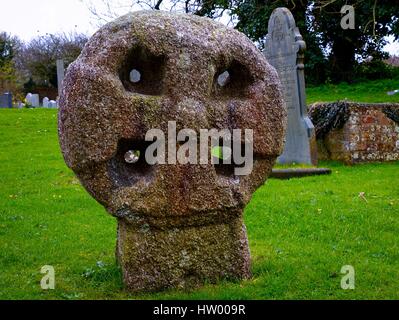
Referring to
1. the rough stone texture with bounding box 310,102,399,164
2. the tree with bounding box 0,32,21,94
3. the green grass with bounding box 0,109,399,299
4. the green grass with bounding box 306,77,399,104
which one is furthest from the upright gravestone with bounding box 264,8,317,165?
the tree with bounding box 0,32,21,94

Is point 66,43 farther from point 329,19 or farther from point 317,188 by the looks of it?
point 317,188

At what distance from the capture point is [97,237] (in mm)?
6910

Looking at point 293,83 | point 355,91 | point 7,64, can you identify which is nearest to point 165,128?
point 293,83

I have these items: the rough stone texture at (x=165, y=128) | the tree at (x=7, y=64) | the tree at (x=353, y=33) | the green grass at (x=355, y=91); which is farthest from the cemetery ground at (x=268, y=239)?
the tree at (x=7, y=64)

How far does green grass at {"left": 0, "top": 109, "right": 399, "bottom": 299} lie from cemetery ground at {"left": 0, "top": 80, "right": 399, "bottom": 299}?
11 mm

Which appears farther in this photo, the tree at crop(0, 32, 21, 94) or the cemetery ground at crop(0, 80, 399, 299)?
the tree at crop(0, 32, 21, 94)

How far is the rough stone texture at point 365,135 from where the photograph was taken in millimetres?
12289

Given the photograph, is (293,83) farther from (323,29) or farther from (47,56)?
(47,56)

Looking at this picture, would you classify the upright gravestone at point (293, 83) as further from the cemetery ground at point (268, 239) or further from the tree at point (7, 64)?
the tree at point (7, 64)

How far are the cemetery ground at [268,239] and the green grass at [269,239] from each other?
0.01m

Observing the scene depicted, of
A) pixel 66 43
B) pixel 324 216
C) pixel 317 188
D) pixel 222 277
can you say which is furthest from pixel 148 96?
pixel 66 43

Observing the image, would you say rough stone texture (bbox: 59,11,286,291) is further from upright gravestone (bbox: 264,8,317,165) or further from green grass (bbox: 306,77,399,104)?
green grass (bbox: 306,77,399,104)

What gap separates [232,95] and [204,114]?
587mm

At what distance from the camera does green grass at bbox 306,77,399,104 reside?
20.2 meters
